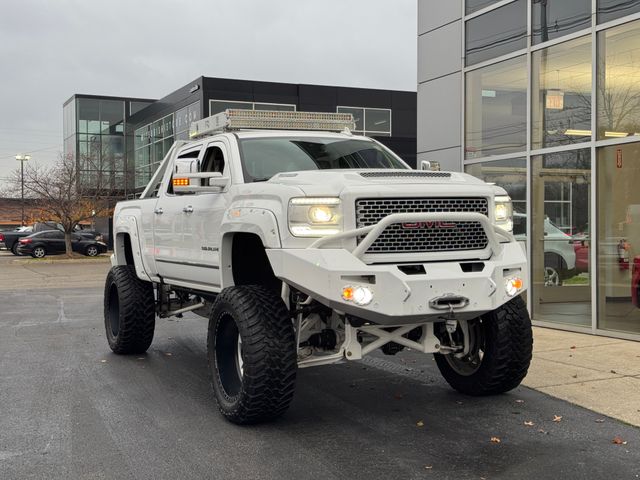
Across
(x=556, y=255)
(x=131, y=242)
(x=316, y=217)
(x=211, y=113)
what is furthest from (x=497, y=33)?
(x=211, y=113)

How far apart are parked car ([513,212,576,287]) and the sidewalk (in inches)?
39.1

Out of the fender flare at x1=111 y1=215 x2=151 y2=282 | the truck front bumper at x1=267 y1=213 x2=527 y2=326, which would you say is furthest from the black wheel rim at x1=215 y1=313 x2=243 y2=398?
the fender flare at x1=111 y1=215 x2=151 y2=282

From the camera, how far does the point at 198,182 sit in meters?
6.10

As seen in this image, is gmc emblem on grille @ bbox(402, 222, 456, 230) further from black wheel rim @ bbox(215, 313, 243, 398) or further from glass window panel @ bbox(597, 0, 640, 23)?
glass window panel @ bbox(597, 0, 640, 23)

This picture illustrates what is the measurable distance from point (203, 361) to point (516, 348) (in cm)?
378

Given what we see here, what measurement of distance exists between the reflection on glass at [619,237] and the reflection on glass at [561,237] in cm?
22

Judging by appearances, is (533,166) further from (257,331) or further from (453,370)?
(257,331)

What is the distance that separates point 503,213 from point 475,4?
711cm

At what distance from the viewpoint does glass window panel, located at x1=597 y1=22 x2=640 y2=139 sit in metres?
9.11

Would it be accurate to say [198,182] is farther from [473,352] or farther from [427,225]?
[473,352]

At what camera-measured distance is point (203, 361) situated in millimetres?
8195

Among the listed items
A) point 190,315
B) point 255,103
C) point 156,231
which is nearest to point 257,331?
point 156,231

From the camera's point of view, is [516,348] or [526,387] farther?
[526,387]

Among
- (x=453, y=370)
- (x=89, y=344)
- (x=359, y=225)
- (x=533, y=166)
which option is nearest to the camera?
(x=359, y=225)
